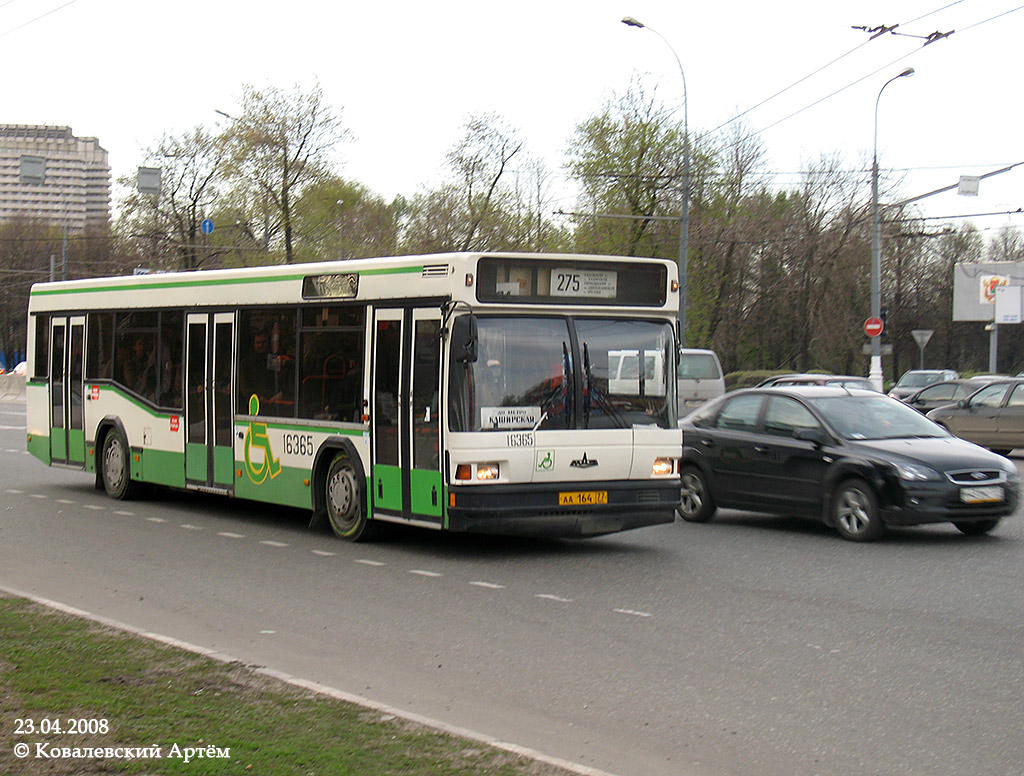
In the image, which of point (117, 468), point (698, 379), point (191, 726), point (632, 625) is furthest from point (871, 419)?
point (698, 379)

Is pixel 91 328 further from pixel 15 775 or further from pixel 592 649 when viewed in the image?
pixel 15 775

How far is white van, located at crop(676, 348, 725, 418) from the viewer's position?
106ft

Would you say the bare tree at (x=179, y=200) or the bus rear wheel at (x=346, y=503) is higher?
the bare tree at (x=179, y=200)

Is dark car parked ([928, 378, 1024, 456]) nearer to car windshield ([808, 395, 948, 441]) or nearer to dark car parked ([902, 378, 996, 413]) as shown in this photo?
dark car parked ([902, 378, 996, 413])

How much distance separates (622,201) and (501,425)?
41778 mm

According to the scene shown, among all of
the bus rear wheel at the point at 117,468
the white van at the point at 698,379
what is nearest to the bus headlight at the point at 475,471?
the bus rear wheel at the point at 117,468

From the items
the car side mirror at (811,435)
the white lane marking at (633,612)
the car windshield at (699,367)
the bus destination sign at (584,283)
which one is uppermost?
the bus destination sign at (584,283)

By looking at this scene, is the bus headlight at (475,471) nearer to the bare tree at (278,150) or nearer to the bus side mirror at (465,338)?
the bus side mirror at (465,338)

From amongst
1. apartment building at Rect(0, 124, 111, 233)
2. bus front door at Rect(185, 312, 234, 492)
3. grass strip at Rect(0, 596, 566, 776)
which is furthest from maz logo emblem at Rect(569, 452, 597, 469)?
apartment building at Rect(0, 124, 111, 233)

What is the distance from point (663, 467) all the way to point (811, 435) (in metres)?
2.22

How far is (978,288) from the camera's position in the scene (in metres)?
71.2

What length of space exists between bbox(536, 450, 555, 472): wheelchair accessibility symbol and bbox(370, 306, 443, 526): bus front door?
0.86 meters

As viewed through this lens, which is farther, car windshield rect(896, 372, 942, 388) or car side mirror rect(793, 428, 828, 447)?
car windshield rect(896, 372, 942, 388)

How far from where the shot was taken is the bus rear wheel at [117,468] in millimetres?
16266
